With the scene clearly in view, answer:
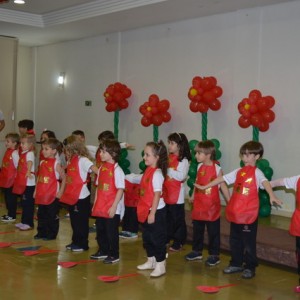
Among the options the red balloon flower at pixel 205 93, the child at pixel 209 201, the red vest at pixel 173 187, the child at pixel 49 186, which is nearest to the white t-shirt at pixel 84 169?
the child at pixel 49 186

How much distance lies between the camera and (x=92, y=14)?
882 cm

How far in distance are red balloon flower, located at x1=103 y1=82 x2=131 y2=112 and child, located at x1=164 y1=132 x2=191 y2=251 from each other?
387 centimetres

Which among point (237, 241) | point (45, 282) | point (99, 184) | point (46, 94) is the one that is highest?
point (46, 94)

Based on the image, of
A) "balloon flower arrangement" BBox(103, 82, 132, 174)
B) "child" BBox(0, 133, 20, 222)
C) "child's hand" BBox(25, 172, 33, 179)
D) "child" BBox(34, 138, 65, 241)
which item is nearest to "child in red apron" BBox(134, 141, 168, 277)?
"child" BBox(34, 138, 65, 241)

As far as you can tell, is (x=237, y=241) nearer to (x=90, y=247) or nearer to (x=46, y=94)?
(x=90, y=247)

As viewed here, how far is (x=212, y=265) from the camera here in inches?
212

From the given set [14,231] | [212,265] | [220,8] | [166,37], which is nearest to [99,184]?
[212,265]

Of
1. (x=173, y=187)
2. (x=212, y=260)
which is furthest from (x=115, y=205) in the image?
(x=212, y=260)

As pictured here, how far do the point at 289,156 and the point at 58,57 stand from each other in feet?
20.7

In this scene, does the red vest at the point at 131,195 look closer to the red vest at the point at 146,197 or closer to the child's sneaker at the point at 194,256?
the child's sneaker at the point at 194,256

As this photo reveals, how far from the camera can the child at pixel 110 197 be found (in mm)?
5230

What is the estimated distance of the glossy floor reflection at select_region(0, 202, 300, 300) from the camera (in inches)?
175

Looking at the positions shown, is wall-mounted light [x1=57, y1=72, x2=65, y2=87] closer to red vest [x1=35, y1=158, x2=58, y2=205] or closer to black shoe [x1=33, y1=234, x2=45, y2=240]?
red vest [x1=35, y1=158, x2=58, y2=205]

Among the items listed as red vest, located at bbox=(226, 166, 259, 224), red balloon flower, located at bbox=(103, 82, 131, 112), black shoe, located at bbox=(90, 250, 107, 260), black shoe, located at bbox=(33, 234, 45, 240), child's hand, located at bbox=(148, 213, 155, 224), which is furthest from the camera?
red balloon flower, located at bbox=(103, 82, 131, 112)
